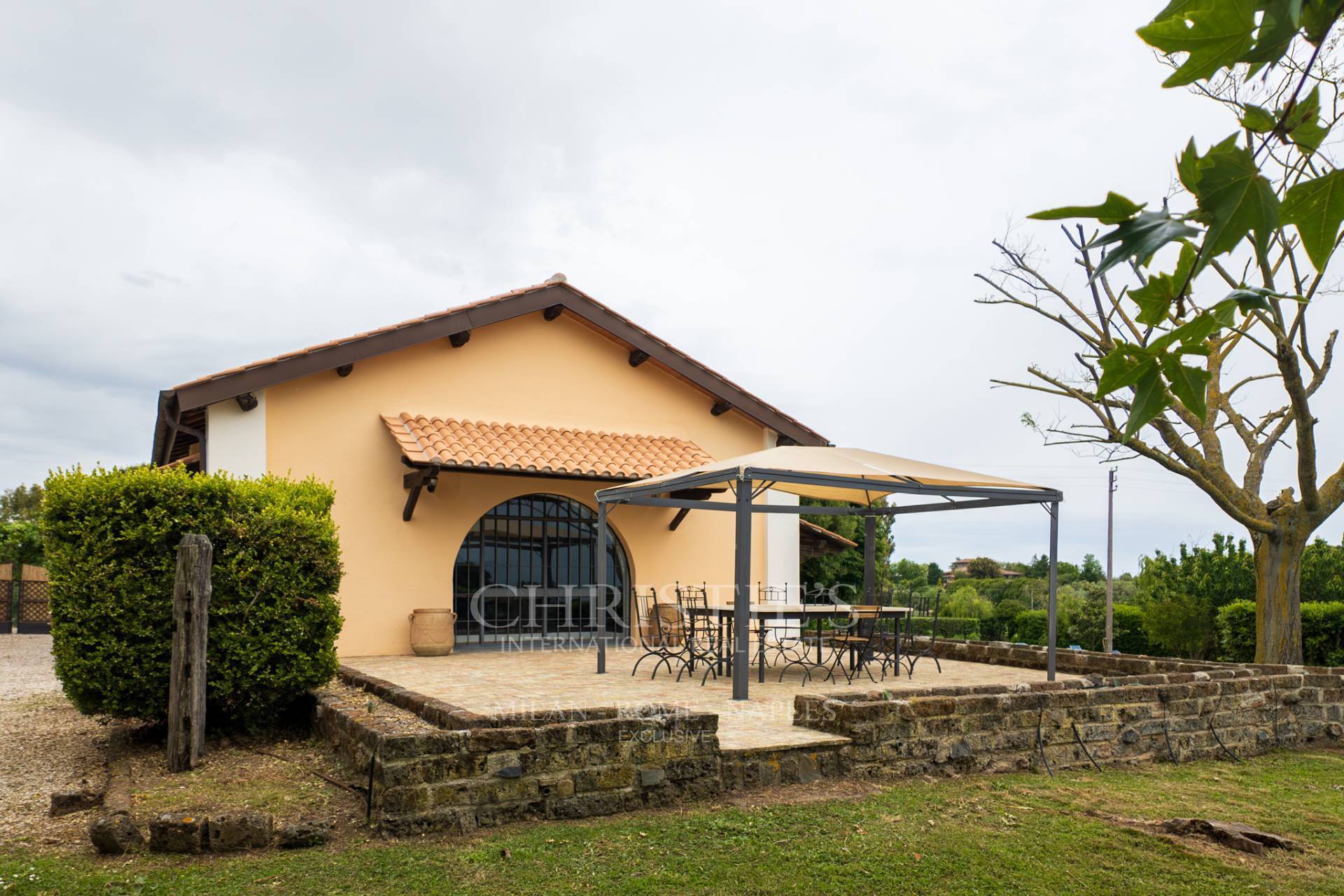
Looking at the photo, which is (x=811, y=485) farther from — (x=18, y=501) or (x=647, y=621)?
(x=18, y=501)

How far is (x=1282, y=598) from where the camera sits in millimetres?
13125

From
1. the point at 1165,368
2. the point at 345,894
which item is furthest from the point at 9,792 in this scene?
the point at 1165,368

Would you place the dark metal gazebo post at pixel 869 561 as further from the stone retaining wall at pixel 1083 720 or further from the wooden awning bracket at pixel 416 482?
the wooden awning bracket at pixel 416 482

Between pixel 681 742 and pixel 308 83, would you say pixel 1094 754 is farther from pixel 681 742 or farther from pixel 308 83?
pixel 308 83

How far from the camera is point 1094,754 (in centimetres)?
782

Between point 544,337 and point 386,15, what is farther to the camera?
point 544,337

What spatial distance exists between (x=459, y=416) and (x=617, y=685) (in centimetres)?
520

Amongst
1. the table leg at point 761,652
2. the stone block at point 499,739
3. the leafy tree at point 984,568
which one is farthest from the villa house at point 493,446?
the leafy tree at point 984,568

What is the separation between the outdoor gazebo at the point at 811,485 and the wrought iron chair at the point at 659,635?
0.60 m

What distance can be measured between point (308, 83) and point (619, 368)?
5786 mm

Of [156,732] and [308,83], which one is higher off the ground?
[308,83]

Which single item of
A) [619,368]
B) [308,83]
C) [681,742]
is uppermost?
[308,83]

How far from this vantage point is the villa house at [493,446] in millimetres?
11398

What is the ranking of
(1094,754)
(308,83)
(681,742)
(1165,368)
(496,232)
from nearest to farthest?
(1165,368)
(681,742)
(1094,754)
(308,83)
(496,232)
